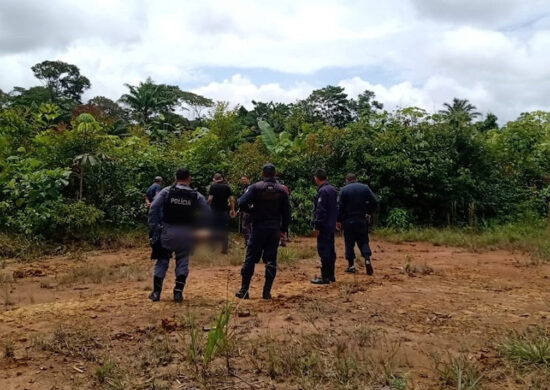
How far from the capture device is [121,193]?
→ 1294cm

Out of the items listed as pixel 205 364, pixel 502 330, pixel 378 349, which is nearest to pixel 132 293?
pixel 205 364

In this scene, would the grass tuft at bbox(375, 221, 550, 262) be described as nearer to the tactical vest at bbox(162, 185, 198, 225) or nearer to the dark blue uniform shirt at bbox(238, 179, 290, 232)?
the dark blue uniform shirt at bbox(238, 179, 290, 232)

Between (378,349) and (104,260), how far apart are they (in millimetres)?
7266

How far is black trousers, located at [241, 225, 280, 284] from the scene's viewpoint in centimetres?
607

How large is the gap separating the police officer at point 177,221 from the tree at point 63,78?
45289mm

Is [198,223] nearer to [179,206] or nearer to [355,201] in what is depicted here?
[179,206]

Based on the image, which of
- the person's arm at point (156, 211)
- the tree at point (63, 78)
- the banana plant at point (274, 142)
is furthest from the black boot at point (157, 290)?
the tree at point (63, 78)

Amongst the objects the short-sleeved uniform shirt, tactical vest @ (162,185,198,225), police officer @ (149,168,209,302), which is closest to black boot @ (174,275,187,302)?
police officer @ (149,168,209,302)

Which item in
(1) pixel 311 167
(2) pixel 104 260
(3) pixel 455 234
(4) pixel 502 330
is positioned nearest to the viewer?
(4) pixel 502 330

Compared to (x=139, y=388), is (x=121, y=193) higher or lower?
higher

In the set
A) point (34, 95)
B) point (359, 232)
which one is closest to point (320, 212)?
point (359, 232)

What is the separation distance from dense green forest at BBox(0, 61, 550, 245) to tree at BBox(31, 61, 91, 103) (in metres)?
36.8

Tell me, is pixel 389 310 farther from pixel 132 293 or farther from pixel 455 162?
pixel 455 162

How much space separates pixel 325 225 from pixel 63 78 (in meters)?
48.4
